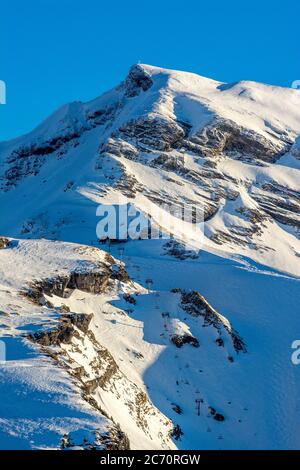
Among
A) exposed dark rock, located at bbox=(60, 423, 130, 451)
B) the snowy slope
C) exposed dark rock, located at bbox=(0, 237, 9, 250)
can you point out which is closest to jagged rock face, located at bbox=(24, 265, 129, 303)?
the snowy slope

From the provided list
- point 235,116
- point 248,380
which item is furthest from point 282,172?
point 248,380

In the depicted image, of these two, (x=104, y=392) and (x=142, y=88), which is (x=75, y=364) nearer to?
(x=104, y=392)

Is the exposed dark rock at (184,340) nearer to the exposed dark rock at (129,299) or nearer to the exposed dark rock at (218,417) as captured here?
the exposed dark rock at (129,299)

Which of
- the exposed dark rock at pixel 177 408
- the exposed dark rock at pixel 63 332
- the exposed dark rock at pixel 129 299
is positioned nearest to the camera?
the exposed dark rock at pixel 63 332

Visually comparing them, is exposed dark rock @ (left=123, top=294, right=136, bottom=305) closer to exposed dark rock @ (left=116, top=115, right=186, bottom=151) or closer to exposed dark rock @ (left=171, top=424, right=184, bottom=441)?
exposed dark rock @ (left=171, top=424, right=184, bottom=441)

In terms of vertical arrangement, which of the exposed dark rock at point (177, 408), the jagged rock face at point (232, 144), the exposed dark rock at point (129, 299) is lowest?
the exposed dark rock at point (177, 408)

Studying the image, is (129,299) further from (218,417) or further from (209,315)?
(218,417)

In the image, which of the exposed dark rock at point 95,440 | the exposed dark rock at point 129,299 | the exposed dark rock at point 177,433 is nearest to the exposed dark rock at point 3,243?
the exposed dark rock at point 129,299

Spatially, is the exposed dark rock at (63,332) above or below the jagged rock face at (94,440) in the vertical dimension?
above
